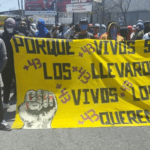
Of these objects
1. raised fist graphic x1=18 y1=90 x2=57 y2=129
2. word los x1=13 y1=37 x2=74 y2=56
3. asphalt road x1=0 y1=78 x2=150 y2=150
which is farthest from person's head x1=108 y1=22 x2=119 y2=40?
asphalt road x1=0 y1=78 x2=150 y2=150

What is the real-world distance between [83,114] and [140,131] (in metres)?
0.96

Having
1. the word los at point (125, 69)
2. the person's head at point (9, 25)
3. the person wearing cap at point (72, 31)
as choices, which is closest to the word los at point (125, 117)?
the word los at point (125, 69)

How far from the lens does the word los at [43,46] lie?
4496mm

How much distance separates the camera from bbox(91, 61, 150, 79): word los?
14.9 feet

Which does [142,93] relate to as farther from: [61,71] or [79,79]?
[61,71]

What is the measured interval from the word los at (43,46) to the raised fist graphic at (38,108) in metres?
0.69

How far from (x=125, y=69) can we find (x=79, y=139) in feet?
5.18

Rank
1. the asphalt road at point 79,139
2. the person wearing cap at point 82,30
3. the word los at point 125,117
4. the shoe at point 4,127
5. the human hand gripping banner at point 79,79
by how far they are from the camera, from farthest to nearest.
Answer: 1. the person wearing cap at point 82,30
2. the human hand gripping banner at point 79,79
3. the word los at point 125,117
4. the shoe at point 4,127
5. the asphalt road at point 79,139

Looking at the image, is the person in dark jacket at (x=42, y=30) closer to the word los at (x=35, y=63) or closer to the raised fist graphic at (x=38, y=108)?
the word los at (x=35, y=63)

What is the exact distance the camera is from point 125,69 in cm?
459

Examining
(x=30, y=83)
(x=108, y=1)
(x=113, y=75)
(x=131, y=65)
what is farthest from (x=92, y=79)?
(x=108, y=1)

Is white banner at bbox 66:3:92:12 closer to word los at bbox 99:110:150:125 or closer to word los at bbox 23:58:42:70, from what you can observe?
word los at bbox 23:58:42:70

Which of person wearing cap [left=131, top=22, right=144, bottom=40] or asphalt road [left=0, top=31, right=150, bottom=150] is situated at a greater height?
person wearing cap [left=131, top=22, right=144, bottom=40]

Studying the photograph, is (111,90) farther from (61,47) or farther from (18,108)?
(18,108)
